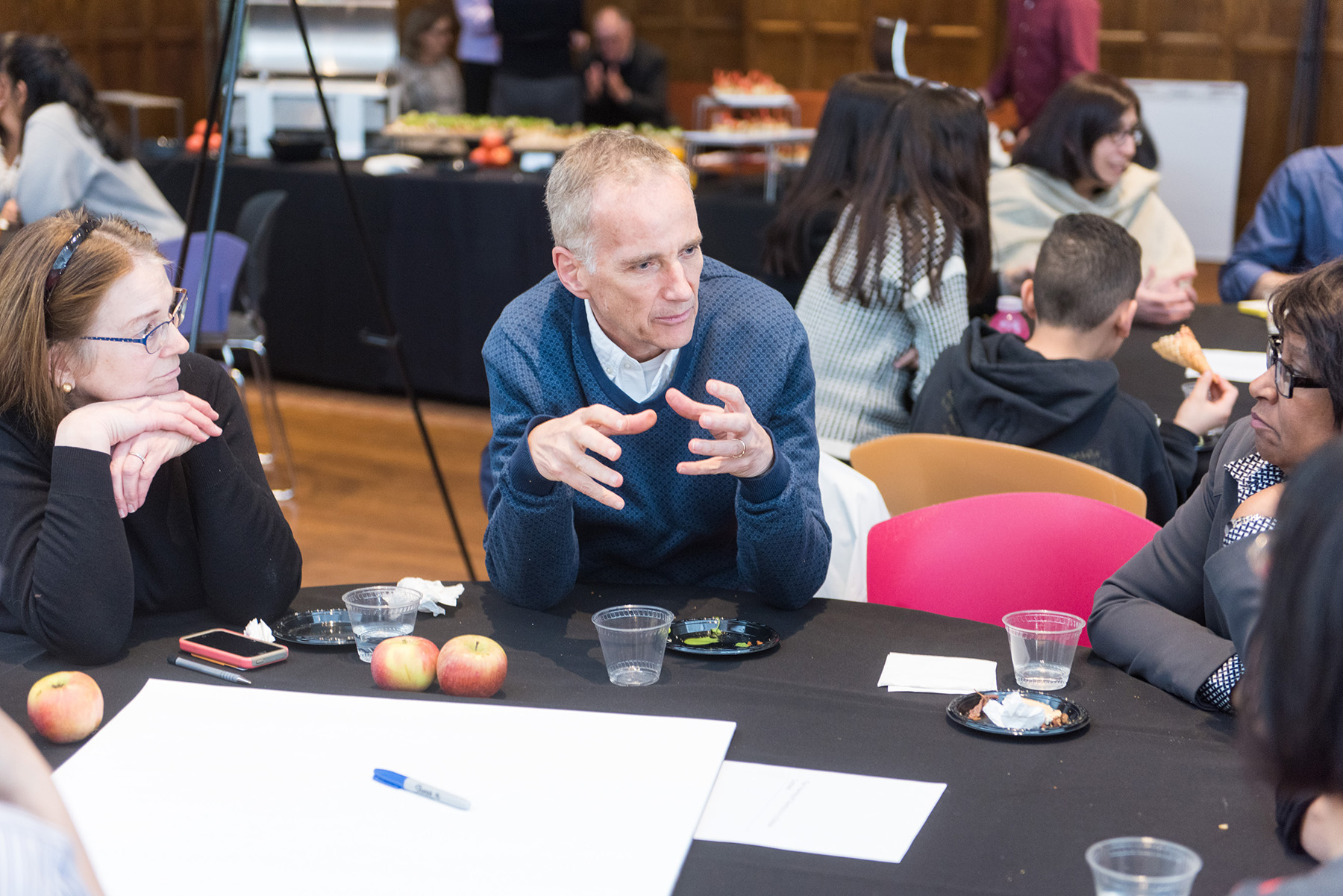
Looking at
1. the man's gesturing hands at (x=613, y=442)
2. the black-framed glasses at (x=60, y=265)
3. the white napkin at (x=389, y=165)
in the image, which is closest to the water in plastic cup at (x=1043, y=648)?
the man's gesturing hands at (x=613, y=442)

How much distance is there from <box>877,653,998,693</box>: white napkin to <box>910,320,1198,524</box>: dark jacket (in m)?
1.04

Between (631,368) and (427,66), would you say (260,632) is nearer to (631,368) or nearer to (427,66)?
(631,368)

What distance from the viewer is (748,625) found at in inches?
63.9

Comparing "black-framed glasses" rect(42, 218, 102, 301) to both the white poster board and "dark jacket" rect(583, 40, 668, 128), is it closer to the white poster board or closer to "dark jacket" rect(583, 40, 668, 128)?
"dark jacket" rect(583, 40, 668, 128)

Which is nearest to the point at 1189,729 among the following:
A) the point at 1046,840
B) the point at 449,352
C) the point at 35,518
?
the point at 1046,840

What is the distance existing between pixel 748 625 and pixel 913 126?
5.84ft

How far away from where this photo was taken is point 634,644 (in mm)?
1460

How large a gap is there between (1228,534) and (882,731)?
48cm

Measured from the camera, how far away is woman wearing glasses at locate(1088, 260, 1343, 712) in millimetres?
1396

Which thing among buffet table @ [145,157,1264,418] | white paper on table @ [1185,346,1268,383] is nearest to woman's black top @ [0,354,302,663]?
white paper on table @ [1185,346,1268,383]

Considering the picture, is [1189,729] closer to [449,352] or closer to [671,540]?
[671,540]

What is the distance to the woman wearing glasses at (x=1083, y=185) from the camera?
3.56m

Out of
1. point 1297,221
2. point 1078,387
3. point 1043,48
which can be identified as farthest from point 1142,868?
point 1043,48

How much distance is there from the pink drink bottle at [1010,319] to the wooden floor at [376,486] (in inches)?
65.9
